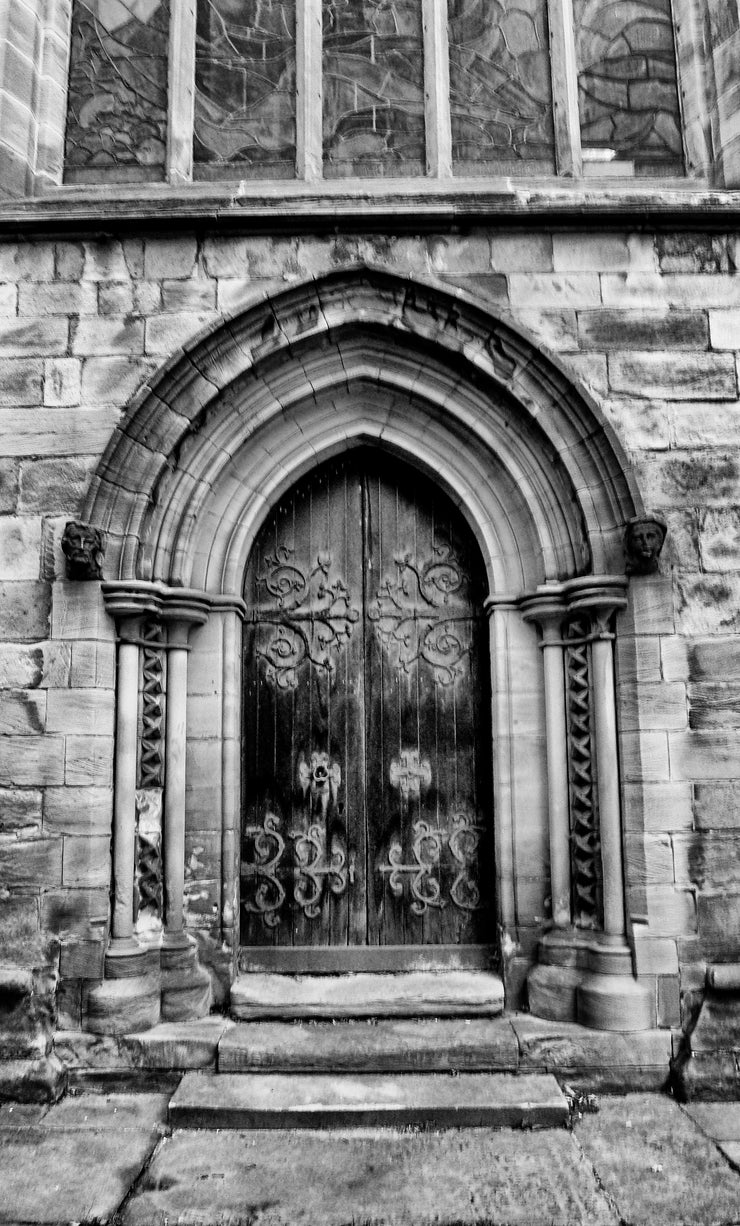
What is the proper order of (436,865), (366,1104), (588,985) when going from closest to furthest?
(366,1104)
(588,985)
(436,865)

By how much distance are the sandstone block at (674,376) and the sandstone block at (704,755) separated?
64.9 inches

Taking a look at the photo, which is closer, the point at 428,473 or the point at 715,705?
the point at 715,705

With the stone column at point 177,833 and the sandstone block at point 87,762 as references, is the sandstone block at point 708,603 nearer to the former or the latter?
the stone column at point 177,833

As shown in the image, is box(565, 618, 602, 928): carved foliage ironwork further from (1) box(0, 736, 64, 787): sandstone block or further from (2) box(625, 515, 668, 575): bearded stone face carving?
(1) box(0, 736, 64, 787): sandstone block

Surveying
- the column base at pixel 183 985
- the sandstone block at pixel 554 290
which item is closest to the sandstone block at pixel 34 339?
the sandstone block at pixel 554 290

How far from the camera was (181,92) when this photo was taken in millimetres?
4594

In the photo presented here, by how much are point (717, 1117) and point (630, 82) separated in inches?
201

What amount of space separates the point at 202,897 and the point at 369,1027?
0.99m

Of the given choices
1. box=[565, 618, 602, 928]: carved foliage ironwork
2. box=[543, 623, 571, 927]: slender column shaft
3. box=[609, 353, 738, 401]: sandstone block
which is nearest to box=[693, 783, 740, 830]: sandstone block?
box=[565, 618, 602, 928]: carved foliage ironwork

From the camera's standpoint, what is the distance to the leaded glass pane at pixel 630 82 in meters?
4.61

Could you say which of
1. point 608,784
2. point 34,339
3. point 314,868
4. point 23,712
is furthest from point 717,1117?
point 34,339

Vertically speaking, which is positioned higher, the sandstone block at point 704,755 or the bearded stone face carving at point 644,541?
the bearded stone face carving at point 644,541

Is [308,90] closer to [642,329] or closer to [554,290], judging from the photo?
[554,290]

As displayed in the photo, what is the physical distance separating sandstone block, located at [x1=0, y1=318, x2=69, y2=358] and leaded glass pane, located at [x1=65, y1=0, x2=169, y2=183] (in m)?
1.01
